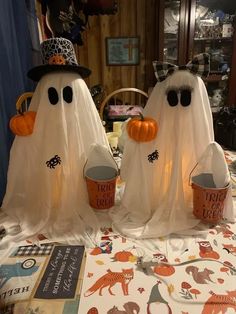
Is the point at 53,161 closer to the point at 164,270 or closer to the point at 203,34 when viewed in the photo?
the point at 164,270

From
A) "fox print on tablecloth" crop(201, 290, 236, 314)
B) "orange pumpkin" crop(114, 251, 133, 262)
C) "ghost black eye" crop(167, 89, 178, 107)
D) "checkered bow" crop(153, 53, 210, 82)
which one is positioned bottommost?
"orange pumpkin" crop(114, 251, 133, 262)

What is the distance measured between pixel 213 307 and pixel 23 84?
1018 mm

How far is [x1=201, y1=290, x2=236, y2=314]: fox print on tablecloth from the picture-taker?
19.5 inches

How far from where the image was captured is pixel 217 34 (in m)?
2.00

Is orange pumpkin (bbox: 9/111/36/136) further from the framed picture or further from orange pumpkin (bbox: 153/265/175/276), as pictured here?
the framed picture

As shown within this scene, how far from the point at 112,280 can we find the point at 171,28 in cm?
189

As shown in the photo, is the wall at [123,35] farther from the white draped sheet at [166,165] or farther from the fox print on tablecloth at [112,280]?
the fox print on tablecloth at [112,280]

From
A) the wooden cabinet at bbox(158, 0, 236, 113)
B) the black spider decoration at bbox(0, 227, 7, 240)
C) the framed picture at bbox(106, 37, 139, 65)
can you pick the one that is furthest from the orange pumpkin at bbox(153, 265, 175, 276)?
the framed picture at bbox(106, 37, 139, 65)

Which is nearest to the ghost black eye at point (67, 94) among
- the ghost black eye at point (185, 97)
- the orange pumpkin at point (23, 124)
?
the orange pumpkin at point (23, 124)

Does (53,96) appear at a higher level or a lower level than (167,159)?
higher

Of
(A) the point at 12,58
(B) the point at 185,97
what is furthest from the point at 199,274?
(A) the point at 12,58

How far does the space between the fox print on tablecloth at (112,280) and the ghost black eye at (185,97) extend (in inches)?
19.0

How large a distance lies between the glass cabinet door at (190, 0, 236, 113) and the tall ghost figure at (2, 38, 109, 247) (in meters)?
1.49

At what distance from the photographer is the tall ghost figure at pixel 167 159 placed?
758 millimetres
